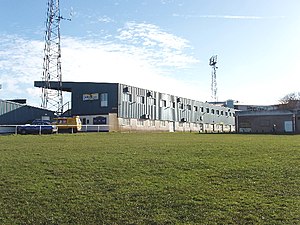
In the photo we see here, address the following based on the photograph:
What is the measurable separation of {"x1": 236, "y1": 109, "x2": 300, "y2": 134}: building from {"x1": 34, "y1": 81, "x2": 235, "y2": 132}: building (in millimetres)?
12155

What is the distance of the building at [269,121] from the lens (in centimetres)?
6612

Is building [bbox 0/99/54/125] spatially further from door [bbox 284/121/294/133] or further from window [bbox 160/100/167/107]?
door [bbox 284/121/294/133]

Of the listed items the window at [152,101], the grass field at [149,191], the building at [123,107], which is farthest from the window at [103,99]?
the grass field at [149,191]

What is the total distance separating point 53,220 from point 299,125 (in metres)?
62.5

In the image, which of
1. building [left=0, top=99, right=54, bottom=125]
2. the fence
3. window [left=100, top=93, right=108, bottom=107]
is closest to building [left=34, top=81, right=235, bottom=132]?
window [left=100, top=93, right=108, bottom=107]

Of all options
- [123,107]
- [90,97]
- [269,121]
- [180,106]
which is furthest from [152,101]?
[269,121]

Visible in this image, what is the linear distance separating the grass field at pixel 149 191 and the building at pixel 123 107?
123 ft

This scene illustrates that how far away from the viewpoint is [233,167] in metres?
13.5

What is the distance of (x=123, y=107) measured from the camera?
5947 cm

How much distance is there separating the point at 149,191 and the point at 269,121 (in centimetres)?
Result: 6092

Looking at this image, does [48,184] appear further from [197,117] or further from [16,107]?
[197,117]

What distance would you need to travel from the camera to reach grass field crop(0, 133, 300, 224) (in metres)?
8.91

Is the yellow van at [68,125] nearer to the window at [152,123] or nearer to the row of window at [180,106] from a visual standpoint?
the row of window at [180,106]

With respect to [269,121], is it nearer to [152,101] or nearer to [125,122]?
[152,101]
